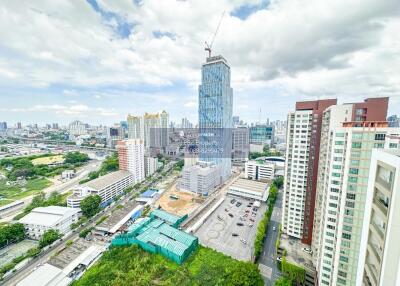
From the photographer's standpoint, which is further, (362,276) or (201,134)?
(201,134)

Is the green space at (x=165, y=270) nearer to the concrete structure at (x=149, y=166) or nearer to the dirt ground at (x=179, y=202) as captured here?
the dirt ground at (x=179, y=202)

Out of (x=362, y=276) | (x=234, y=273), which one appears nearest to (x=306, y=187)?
(x=234, y=273)

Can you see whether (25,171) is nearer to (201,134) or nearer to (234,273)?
(201,134)

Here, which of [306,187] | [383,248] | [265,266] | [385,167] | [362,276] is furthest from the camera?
[306,187]

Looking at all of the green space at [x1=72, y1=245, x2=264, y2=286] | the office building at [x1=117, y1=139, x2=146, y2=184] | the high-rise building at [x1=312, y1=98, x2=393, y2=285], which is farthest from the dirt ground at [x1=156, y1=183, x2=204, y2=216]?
the high-rise building at [x1=312, y1=98, x2=393, y2=285]

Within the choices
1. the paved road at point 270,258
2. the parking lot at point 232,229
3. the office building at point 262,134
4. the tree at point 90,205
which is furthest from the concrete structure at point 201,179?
the office building at point 262,134

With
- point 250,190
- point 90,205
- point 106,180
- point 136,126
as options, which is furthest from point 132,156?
point 136,126
